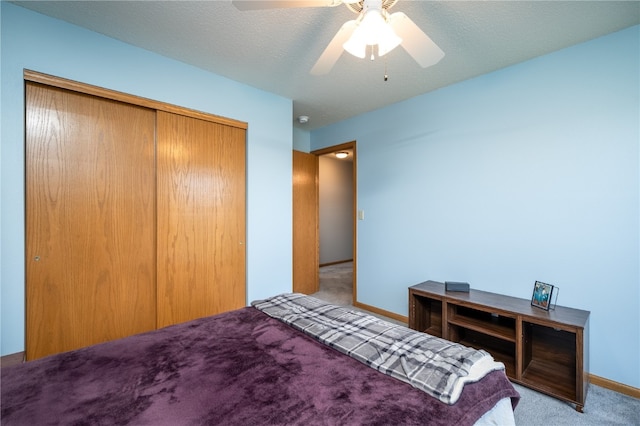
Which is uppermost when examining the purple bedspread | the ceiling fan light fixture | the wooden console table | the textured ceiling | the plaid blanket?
the textured ceiling

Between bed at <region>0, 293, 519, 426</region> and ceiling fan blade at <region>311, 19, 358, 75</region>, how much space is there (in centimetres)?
156

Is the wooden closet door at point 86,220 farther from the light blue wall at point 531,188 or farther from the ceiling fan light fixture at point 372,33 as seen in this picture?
the light blue wall at point 531,188

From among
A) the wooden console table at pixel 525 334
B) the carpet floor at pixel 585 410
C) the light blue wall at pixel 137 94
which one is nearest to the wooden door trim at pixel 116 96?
the light blue wall at pixel 137 94

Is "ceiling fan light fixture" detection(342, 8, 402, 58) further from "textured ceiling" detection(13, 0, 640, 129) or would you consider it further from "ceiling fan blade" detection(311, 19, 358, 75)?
"textured ceiling" detection(13, 0, 640, 129)

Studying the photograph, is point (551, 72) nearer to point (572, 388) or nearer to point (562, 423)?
point (572, 388)

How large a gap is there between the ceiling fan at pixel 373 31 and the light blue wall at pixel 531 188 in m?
1.33

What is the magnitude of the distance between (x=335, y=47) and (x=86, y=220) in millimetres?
2125

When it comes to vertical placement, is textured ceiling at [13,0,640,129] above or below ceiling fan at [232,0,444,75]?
above

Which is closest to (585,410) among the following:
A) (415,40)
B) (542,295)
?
(542,295)

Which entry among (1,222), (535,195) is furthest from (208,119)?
(535,195)

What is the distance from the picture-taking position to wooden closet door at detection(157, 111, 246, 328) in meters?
2.36

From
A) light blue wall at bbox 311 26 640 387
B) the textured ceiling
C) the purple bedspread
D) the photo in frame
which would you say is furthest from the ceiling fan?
the photo in frame

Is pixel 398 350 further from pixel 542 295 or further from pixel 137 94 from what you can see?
pixel 137 94

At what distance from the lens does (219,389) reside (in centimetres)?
100
